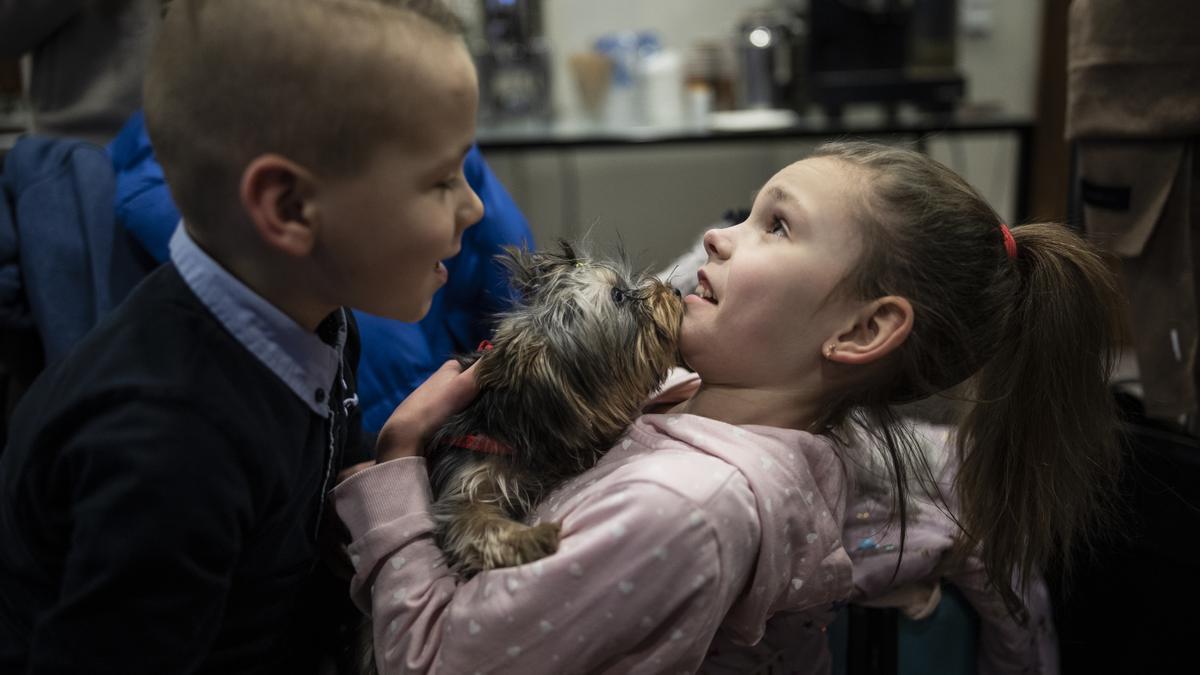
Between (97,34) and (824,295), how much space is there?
4.92 feet

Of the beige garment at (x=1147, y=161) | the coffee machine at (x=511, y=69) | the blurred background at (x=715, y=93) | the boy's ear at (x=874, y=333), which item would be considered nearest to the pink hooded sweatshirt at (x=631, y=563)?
the boy's ear at (x=874, y=333)

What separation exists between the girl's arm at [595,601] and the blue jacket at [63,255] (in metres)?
0.78

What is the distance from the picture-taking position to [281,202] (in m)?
0.84

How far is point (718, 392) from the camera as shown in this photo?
1193 millimetres

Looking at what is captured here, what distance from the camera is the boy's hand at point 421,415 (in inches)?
44.3

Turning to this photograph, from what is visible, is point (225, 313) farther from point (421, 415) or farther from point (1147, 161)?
point (1147, 161)

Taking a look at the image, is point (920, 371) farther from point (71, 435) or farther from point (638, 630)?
point (71, 435)

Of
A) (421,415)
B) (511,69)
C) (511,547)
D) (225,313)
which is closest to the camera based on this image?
(225,313)

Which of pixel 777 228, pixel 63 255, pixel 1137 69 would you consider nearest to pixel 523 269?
pixel 777 228

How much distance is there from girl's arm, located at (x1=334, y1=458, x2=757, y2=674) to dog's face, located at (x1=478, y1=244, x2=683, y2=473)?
12cm

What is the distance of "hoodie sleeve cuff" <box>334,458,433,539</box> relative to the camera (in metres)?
1.05

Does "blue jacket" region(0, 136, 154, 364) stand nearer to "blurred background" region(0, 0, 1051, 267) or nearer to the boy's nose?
the boy's nose

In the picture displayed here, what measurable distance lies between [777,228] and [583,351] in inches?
11.6

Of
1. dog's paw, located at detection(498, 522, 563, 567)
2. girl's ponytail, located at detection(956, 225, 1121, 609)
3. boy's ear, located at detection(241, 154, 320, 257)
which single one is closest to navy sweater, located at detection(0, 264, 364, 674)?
boy's ear, located at detection(241, 154, 320, 257)
